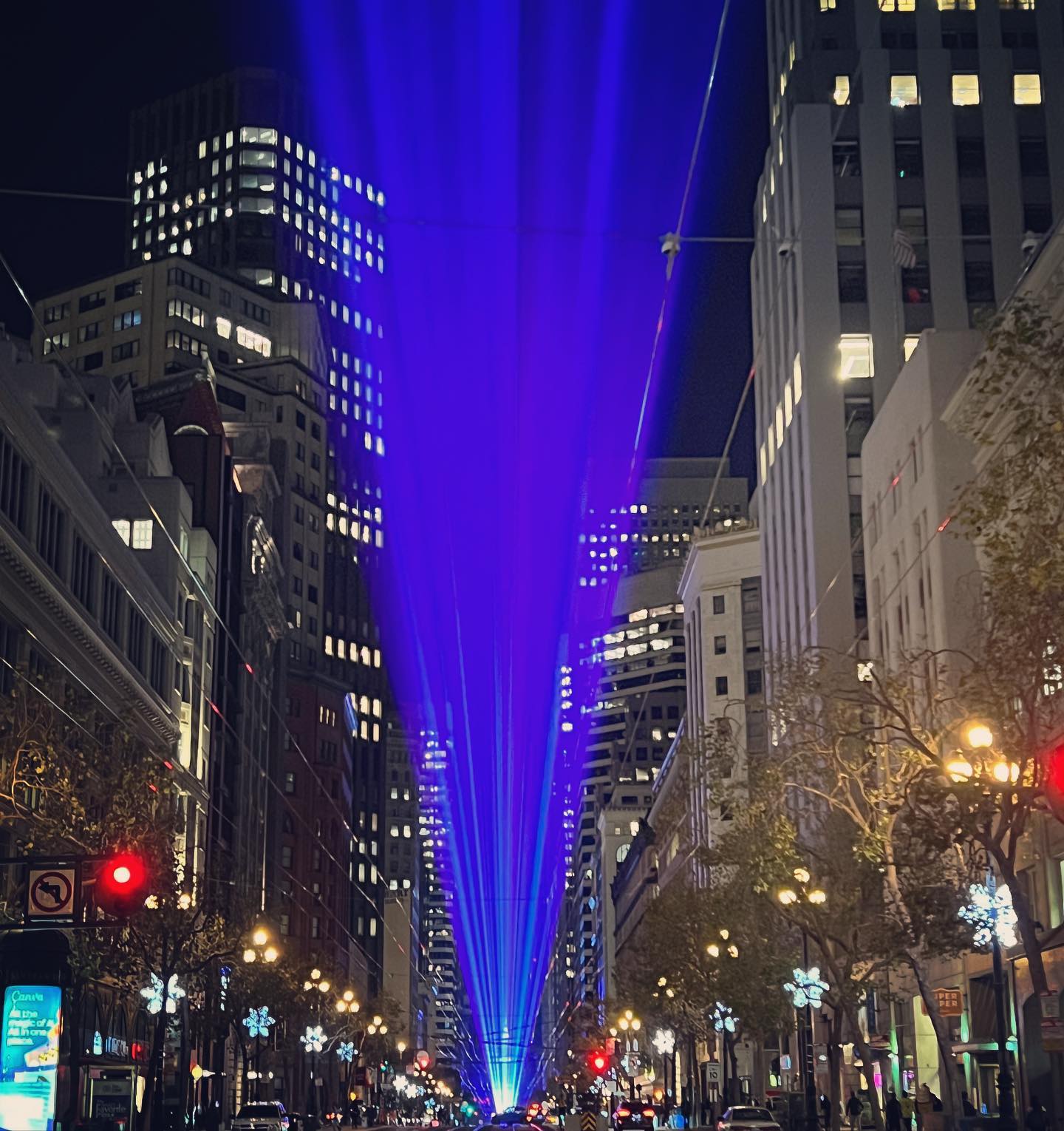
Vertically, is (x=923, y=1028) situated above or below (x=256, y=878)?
below

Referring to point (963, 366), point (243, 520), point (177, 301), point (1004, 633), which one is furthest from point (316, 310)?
point (1004, 633)

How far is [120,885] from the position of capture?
30.2 m

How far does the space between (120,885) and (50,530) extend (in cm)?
4084

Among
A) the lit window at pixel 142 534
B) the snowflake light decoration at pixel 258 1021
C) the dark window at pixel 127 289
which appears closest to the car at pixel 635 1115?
the snowflake light decoration at pixel 258 1021

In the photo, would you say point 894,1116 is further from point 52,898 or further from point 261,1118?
point 52,898

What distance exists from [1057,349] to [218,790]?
298ft

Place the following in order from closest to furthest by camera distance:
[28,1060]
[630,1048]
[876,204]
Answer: [28,1060] < [876,204] < [630,1048]

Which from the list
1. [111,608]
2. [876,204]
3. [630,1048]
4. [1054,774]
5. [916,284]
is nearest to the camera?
[1054,774]

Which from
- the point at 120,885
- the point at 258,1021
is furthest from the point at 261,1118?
the point at 120,885

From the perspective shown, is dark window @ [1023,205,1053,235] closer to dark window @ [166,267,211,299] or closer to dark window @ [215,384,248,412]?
dark window @ [215,384,248,412]

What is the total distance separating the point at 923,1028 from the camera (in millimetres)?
67938

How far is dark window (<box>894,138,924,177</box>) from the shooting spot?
3804 inches

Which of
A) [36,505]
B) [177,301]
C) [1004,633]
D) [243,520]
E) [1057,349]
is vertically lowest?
[1004,633]

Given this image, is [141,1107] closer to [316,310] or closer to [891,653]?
[891,653]
